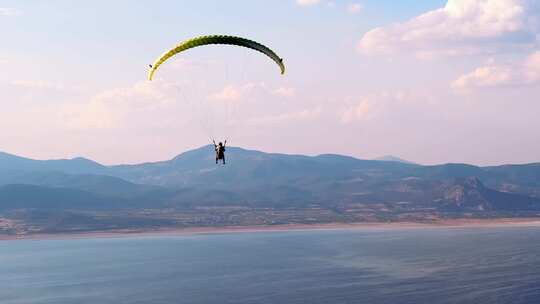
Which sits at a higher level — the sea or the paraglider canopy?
the paraglider canopy

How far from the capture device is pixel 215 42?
176ft

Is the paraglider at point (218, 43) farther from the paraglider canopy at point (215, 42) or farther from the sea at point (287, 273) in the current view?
the sea at point (287, 273)

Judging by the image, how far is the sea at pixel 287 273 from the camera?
102 metres

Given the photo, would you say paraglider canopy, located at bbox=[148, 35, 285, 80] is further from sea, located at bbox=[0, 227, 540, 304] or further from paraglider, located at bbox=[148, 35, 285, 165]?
sea, located at bbox=[0, 227, 540, 304]

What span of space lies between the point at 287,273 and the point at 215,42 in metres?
81.1

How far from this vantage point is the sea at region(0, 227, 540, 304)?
4026 inches

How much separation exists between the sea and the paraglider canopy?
160ft

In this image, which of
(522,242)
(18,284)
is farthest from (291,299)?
(522,242)

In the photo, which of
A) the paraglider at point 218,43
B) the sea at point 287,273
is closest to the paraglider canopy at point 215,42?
the paraglider at point 218,43

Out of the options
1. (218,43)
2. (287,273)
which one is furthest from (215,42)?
(287,273)

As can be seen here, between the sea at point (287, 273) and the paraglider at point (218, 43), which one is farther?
the sea at point (287, 273)

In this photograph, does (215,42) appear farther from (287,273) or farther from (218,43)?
(287,273)

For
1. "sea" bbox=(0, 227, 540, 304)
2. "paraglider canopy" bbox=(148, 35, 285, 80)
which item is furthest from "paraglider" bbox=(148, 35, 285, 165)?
"sea" bbox=(0, 227, 540, 304)

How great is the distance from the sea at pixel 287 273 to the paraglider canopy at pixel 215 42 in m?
48.7
